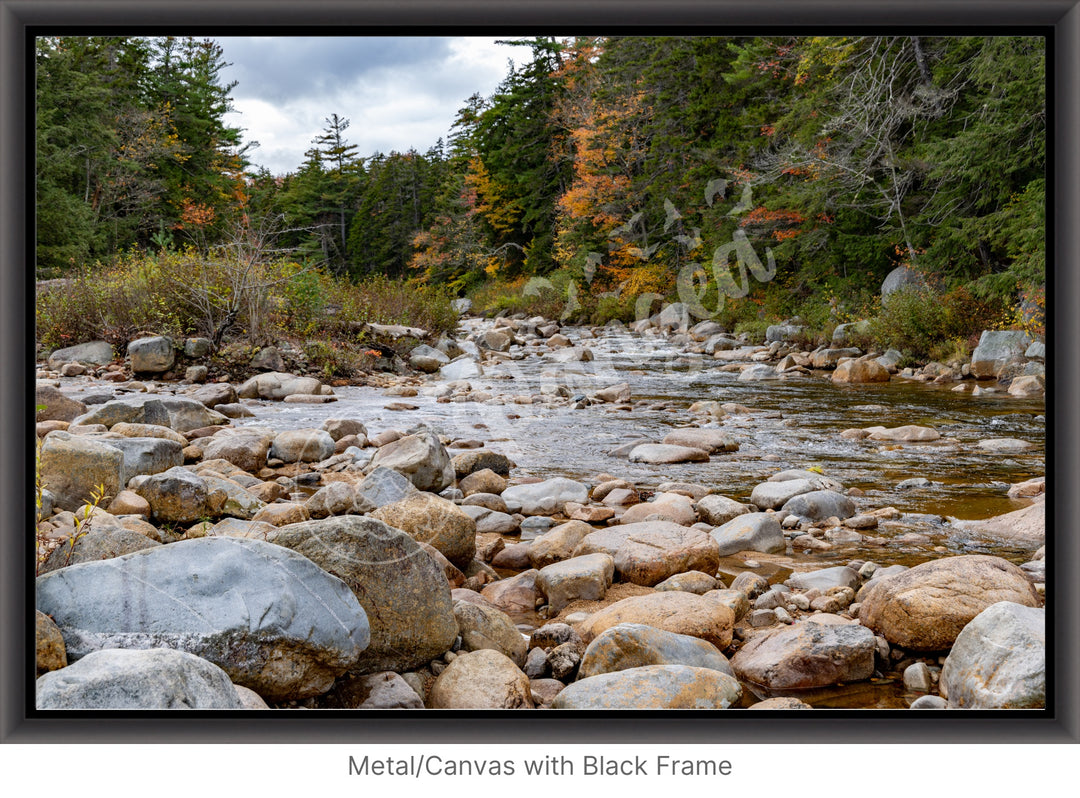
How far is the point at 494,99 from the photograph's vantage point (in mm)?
1853

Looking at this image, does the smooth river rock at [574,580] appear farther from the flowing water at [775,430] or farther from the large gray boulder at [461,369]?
the large gray boulder at [461,369]

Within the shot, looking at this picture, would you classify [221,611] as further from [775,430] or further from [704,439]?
[775,430]

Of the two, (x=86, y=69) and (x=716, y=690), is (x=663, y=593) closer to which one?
(x=716, y=690)

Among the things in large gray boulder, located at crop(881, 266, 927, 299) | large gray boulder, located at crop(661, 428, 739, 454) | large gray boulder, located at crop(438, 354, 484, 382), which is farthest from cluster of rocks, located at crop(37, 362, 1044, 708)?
large gray boulder, located at crop(438, 354, 484, 382)

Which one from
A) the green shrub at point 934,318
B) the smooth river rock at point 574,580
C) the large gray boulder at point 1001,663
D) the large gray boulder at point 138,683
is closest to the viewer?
the large gray boulder at point 138,683

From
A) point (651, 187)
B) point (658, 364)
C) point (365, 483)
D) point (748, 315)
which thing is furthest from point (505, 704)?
point (658, 364)

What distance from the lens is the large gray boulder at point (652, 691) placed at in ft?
3.92

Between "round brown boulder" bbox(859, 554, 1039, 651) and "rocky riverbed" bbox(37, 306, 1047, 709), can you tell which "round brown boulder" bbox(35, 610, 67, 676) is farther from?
"round brown boulder" bbox(859, 554, 1039, 651)

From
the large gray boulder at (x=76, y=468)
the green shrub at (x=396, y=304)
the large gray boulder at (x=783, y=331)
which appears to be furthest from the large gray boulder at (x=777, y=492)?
the large gray boulder at (x=76, y=468)

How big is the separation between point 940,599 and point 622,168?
101 inches

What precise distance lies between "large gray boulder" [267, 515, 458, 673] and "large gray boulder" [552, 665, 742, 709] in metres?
0.34

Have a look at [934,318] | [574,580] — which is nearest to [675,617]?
[574,580]

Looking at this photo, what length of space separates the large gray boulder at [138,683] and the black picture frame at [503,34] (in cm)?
3

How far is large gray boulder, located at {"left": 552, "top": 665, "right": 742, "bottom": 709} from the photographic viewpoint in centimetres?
120
